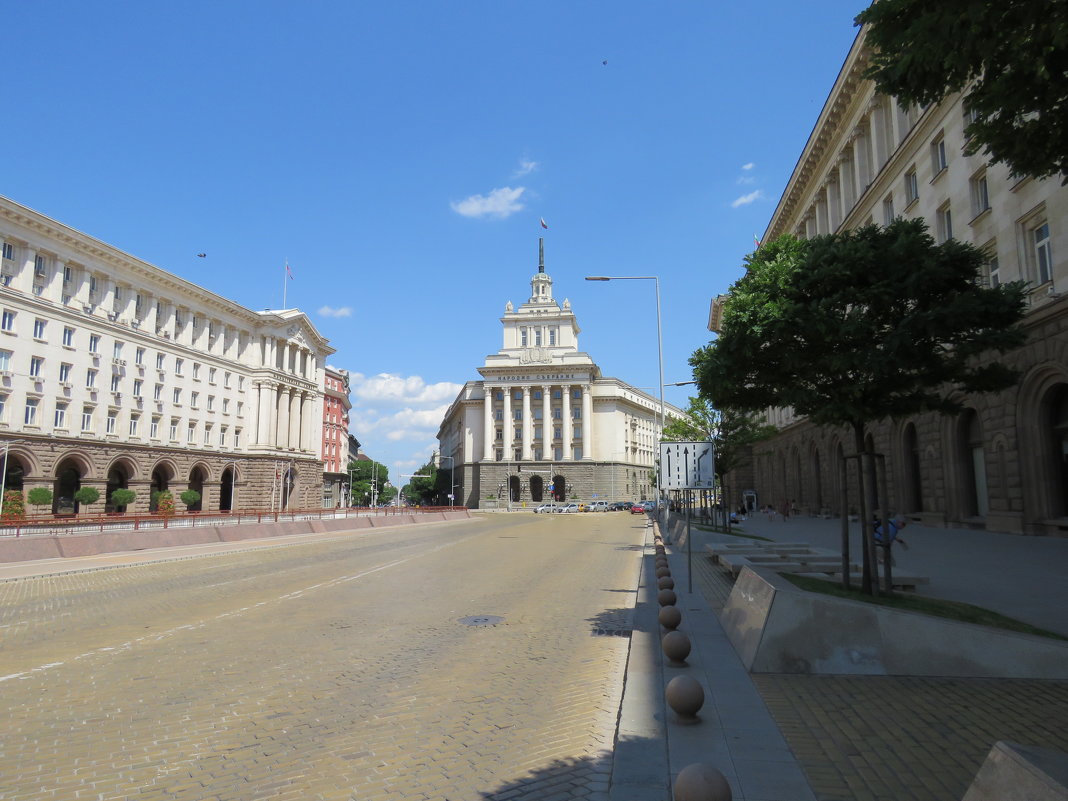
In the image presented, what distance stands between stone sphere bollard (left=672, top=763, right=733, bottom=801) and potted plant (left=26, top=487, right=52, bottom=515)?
49.9 metres

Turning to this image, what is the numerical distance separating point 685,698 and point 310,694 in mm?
3566

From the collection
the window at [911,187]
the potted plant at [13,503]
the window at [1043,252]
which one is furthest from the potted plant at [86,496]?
the window at [1043,252]

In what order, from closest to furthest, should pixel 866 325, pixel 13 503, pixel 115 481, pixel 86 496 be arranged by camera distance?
pixel 866 325, pixel 13 503, pixel 86 496, pixel 115 481

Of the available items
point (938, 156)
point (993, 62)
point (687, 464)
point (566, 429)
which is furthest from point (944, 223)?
point (566, 429)

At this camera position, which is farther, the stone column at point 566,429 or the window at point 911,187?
the stone column at point 566,429

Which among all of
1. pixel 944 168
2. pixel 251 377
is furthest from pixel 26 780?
pixel 251 377

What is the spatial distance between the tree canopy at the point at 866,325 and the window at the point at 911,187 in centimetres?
2147

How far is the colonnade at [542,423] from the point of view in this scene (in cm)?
10119

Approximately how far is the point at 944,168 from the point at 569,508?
220 ft

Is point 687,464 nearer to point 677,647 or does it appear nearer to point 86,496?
point 677,647

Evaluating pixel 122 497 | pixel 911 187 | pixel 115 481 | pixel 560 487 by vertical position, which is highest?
pixel 911 187

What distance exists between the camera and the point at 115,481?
5559cm

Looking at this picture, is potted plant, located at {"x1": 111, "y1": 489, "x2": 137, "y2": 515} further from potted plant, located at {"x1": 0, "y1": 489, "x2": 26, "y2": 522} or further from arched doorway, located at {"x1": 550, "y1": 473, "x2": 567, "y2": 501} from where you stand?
arched doorway, located at {"x1": 550, "y1": 473, "x2": 567, "y2": 501}

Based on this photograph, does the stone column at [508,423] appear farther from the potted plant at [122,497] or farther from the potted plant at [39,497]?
the potted plant at [39,497]
